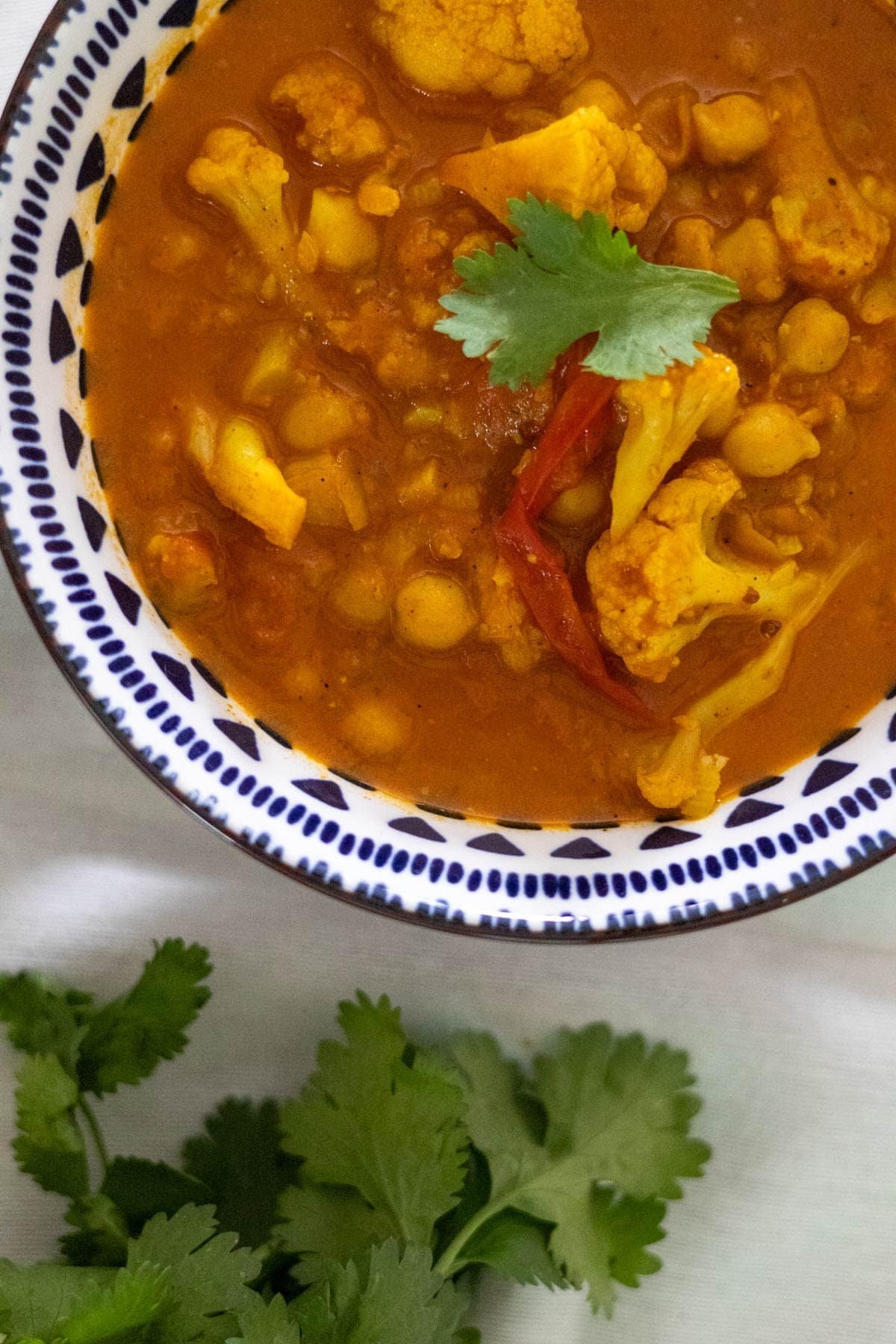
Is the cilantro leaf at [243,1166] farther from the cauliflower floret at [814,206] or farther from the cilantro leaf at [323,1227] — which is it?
the cauliflower floret at [814,206]

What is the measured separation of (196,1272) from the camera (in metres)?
2.29

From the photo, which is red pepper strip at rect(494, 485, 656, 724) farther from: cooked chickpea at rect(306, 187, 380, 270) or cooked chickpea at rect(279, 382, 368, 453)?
cooked chickpea at rect(306, 187, 380, 270)

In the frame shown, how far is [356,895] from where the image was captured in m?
2.15

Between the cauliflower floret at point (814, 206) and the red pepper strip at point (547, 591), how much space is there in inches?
26.5

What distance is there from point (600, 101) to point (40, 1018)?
2.04 metres

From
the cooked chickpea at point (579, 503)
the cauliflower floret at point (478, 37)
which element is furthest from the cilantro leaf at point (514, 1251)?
the cauliflower floret at point (478, 37)

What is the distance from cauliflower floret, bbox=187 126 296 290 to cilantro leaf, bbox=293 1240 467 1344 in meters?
1.79

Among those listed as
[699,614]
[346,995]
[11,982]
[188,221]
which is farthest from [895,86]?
[11,982]

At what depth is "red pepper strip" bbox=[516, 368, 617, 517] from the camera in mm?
2143

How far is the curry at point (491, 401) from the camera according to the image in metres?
2.18

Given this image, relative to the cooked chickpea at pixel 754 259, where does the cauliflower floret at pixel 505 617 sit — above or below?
below

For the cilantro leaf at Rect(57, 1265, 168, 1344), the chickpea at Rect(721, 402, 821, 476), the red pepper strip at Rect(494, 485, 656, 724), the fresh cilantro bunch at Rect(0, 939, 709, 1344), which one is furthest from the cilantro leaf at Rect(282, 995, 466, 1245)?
the chickpea at Rect(721, 402, 821, 476)

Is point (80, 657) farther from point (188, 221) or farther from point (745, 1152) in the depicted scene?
point (745, 1152)

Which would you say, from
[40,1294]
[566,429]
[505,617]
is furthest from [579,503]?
[40,1294]
